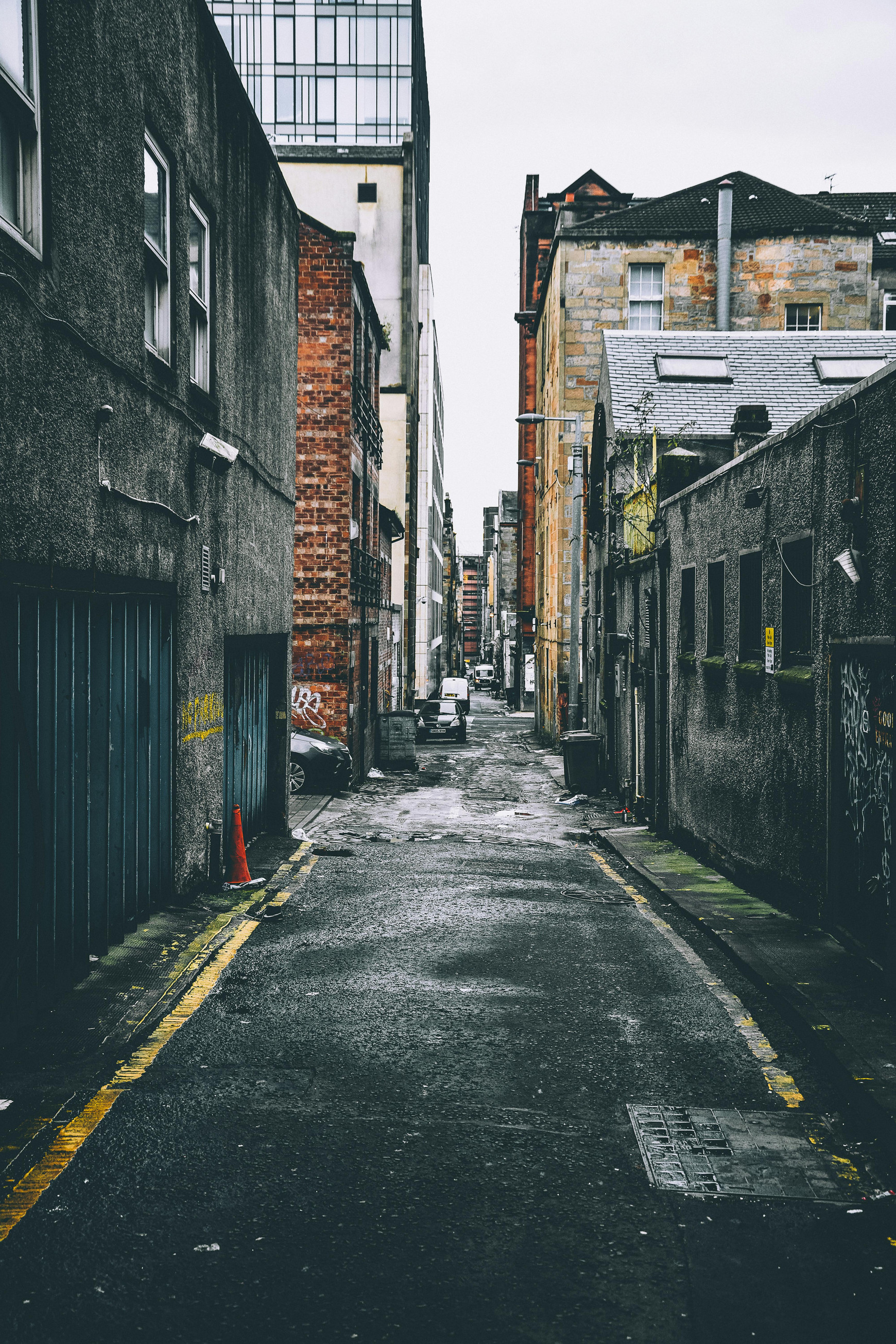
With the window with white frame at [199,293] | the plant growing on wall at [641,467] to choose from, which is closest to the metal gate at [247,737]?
the window with white frame at [199,293]

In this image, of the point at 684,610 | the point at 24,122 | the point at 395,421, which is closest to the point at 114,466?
the point at 24,122

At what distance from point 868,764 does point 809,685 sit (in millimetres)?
1471

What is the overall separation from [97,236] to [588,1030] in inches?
226

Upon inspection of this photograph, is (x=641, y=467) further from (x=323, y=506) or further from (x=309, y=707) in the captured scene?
(x=309, y=707)

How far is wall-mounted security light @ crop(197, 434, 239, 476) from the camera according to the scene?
31.7ft

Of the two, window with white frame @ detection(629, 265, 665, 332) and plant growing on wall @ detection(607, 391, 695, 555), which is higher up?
window with white frame @ detection(629, 265, 665, 332)

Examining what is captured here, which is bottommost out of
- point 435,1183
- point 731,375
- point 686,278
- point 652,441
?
point 435,1183

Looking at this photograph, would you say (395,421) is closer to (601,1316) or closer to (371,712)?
(371,712)

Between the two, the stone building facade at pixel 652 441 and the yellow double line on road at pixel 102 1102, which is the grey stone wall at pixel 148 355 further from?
the stone building facade at pixel 652 441

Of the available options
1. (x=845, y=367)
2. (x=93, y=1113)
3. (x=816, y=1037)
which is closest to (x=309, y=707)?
(x=845, y=367)

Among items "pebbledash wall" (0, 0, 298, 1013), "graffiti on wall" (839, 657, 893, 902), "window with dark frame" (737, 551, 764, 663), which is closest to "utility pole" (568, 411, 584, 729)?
"window with dark frame" (737, 551, 764, 663)

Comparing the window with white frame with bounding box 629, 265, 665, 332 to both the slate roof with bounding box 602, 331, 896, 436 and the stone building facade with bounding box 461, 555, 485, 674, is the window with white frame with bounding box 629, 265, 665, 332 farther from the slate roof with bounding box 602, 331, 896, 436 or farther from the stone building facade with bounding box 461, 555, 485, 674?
the stone building facade with bounding box 461, 555, 485, 674

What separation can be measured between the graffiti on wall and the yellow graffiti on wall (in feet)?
17.9

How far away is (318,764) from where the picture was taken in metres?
20.3
